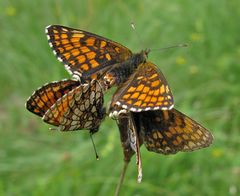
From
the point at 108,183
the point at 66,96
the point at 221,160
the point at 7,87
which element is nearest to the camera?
the point at 66,96

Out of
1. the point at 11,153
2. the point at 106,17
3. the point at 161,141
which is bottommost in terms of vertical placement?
the point at 11,153

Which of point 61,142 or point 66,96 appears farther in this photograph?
point 61,142

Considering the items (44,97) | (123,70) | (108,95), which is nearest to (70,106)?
(44,97)

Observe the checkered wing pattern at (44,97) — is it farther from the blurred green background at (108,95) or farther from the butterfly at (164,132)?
the blurred green background at (108,95)

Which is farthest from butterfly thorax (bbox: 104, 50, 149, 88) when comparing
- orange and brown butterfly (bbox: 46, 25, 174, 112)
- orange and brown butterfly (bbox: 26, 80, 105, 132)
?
orange and brown butterfly (bbox: 26, 80, 105, 132)

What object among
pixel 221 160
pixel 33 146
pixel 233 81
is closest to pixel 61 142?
pixel 33 146

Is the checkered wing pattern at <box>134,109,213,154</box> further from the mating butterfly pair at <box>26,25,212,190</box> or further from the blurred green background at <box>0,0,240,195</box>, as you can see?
the blurred green background at <box>0,0,240,195</box>

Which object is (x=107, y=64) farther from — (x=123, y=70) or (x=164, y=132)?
(x=164, y=132)

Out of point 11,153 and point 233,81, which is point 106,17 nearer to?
point 233,81
